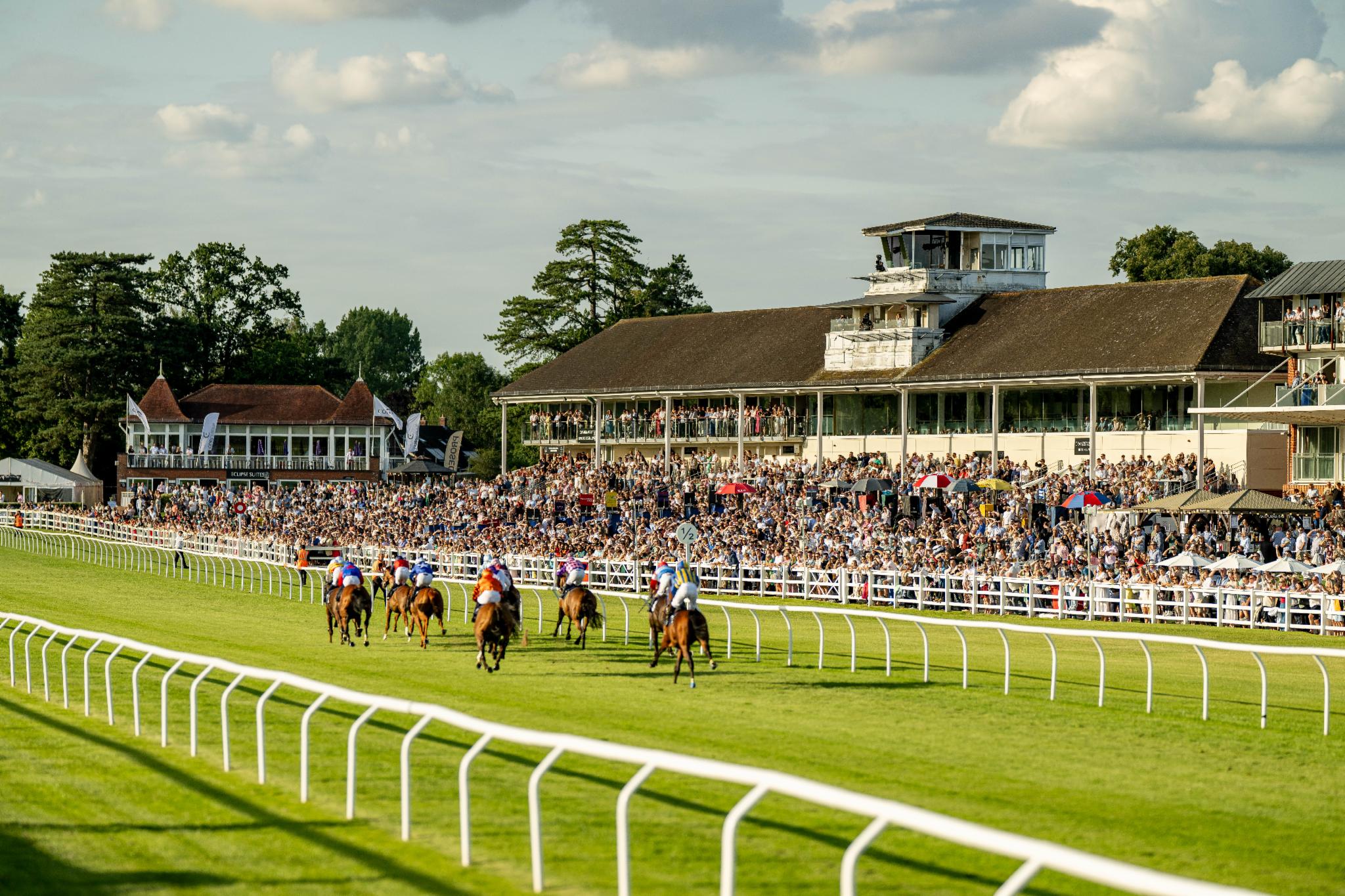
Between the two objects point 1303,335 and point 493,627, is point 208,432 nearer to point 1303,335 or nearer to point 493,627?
point 1303,335

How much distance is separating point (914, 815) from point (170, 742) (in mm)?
8227

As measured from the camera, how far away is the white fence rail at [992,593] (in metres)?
27.2

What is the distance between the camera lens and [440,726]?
13.8 m

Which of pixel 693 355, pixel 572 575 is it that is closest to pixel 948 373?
pixel 693 355

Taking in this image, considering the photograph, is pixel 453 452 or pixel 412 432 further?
pixel 412 432

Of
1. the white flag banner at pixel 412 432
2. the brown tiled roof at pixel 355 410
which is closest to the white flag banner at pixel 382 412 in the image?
the brown tiled roof at pixel 355 410

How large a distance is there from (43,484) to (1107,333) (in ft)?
161

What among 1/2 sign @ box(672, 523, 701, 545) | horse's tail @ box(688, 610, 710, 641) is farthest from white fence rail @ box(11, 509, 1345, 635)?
horse's tail @ box(688, 610, 710, 641)

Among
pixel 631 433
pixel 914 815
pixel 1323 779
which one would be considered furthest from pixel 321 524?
pixel 914 815

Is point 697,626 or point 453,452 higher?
point 453,452

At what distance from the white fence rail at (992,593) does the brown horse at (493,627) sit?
12589mm

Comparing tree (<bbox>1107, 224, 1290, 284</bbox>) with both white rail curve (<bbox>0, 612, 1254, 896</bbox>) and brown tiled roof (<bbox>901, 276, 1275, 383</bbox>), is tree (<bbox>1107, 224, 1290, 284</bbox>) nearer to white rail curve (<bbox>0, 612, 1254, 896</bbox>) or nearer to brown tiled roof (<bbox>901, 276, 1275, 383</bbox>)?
brown tiled roof (<bbox>901, 276, 1275, 383</bbox>)

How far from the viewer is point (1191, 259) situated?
63.7 metres

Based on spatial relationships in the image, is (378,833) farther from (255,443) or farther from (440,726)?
(255,443)
